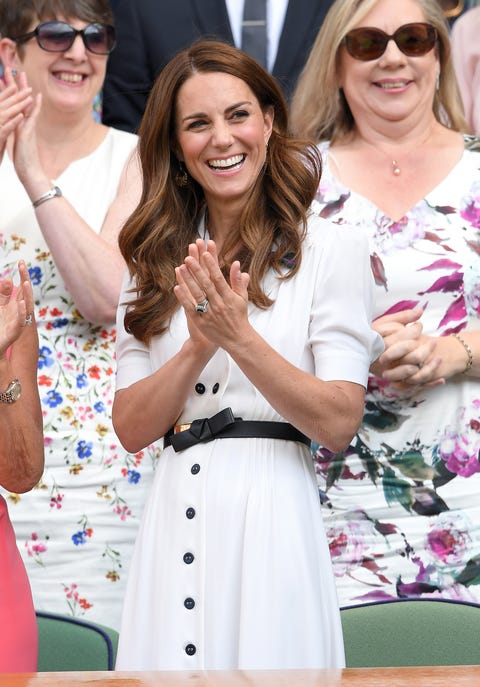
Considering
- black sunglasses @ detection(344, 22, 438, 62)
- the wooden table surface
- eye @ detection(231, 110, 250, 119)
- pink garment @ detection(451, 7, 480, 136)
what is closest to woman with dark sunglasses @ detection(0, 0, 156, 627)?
black sunglasses @ detection(344, 22, 438, 62)

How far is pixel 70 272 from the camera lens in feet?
12.5

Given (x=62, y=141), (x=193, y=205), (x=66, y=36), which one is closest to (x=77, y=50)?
(x=66, y=36)

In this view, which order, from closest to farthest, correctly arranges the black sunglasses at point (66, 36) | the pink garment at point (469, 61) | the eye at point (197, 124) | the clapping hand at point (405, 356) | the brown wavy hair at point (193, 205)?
the brown wavy hair at point (193, 205), the eye at point (197, 124), the clapping hand at point (405, 356), the black sunglasses at point (66, 36), the pink garment at point (469, 61)

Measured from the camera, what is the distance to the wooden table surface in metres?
1.84

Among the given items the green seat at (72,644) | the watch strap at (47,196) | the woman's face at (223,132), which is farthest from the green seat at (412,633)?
the watch strap at (47,196)

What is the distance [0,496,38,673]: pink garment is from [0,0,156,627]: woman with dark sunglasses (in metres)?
0.95

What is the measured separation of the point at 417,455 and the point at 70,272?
107 cm

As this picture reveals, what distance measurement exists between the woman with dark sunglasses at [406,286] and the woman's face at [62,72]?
62cm

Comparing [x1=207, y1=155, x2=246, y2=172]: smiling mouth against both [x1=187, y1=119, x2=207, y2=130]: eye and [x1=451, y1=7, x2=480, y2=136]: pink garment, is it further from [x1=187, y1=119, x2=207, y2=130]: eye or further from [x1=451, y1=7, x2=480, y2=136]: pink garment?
[x1=451, y1=7, x2=480, y2=136]: pink garment

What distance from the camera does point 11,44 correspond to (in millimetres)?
4082

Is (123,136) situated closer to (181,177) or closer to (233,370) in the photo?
(181,177)

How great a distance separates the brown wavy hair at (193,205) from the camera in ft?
9.82

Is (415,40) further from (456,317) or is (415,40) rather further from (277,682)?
(277,682)

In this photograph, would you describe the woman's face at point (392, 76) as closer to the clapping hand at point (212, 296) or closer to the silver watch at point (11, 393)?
the clapping hand at point (212, 296)
